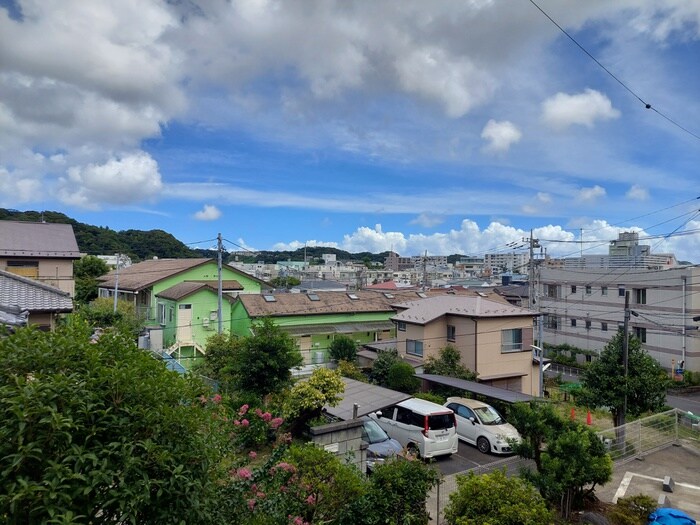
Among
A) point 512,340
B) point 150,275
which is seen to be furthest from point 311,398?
point 150,275

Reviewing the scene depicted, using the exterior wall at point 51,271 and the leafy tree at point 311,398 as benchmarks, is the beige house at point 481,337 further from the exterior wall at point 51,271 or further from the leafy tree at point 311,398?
the exterior wall at point 51,271

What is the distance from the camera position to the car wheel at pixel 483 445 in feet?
43.0

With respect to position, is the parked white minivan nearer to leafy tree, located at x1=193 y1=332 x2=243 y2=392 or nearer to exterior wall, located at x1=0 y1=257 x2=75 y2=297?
leafy tree, located at x1=193 y1=332 x2=243 y2=392


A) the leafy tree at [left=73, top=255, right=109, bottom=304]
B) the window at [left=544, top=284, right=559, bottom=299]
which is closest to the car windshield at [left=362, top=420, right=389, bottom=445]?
the leafy tree at [left=73, top=255, right=109, bottom=304]

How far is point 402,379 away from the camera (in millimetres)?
18766

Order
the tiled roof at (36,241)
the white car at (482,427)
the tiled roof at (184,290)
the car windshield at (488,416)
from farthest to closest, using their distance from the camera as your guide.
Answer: the tiled roof at (184,290)
the tiled roof at (36,241)
the car windshield at (488,416)
the white car at (482,427)

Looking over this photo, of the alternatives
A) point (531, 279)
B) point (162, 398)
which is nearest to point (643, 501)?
point (162, 398)

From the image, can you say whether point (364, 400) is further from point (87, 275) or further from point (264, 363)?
point (87, 275)

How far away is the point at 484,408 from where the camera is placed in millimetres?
14086

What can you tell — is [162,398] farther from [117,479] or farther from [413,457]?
[413,457]

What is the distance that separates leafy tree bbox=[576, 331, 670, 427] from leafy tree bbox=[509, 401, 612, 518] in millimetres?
6503

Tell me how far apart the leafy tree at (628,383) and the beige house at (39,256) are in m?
20.4

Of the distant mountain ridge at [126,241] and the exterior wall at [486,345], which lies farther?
the distant mountain ridge at [126,241]

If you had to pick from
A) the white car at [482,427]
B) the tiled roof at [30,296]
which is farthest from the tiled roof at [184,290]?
the white car at [482,427]
